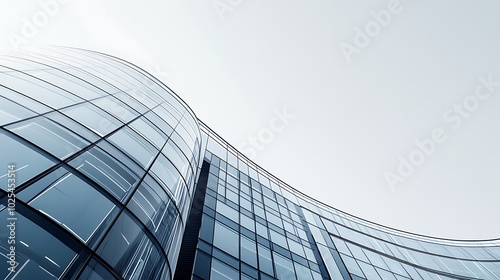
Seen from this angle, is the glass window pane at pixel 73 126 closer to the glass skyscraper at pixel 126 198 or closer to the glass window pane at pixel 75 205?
the glass skyscraper at pixel 126 198

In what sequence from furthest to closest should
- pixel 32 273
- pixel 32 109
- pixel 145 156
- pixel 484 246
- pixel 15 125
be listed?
1. pixel 484 246
2. pixel 145 156
3. pixel 32 109
4. pixel 15 125
5. pixel 32 273

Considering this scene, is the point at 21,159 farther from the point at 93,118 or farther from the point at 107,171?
the point at 93,118

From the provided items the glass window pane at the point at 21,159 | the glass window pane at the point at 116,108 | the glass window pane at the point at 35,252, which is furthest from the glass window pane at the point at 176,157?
the glass window pane at the point at 35,252

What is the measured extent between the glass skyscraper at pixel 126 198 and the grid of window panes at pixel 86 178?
0.03 m

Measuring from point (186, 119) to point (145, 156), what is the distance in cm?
882

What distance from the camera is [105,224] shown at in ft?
21.9

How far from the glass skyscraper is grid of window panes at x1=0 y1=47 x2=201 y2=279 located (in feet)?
0.10

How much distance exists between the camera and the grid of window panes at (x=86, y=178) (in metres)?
5.49

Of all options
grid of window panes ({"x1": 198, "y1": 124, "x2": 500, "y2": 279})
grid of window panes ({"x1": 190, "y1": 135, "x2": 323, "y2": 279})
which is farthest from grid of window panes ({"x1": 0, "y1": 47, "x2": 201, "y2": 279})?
grid of window panes ({"x1": 198, "y1": 124, "x2": 500, "y2": 279})

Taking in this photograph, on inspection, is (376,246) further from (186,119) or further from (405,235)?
(186,119)

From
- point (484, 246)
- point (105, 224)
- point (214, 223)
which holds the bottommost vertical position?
point (105, 224)

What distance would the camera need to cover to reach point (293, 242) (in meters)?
19.1

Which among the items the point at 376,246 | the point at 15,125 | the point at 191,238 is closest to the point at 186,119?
the point at 191,238

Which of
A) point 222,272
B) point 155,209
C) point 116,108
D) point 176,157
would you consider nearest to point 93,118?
point 116,108
